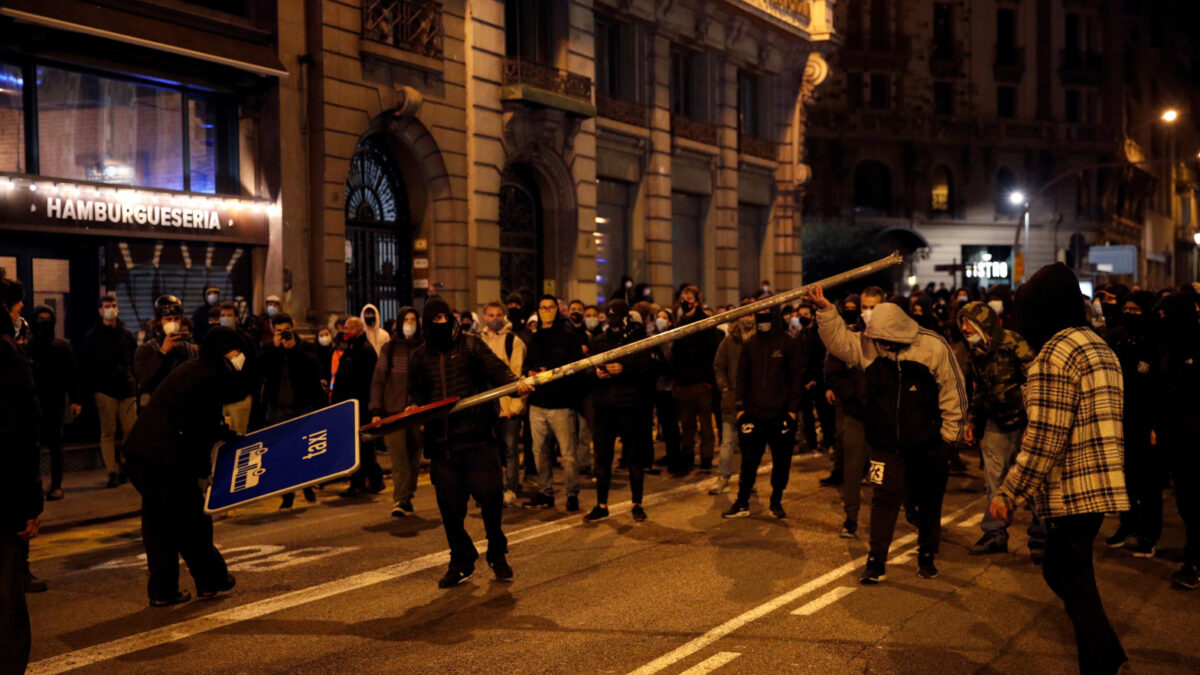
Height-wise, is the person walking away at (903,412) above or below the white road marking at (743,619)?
above

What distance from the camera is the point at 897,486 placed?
316 inches

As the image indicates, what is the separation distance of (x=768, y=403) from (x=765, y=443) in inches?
15.5

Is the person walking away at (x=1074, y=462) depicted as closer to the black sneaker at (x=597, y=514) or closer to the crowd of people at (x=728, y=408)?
the crowd of people at (x=728, y=408)

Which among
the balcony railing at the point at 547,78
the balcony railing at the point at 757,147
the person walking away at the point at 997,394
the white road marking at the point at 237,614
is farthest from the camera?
the balcony railing at the point at 757,147

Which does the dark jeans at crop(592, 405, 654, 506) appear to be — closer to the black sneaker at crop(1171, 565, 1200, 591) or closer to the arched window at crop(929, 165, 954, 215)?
the black sneaker at crop(1171, 565, 1200, 591)

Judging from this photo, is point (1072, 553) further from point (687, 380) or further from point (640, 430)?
point (687, 380)

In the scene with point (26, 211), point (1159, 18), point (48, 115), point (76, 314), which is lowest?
A: point (76, 314)

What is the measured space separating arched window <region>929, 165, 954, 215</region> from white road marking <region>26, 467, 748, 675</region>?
5005 centimetres

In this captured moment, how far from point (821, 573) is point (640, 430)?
287cm

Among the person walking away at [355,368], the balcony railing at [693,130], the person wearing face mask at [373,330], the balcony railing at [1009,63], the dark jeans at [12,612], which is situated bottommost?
the dark jeans at [12,612]

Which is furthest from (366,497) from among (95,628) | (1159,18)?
(1159,18)

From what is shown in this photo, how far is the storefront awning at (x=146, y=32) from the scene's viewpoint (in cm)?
1416

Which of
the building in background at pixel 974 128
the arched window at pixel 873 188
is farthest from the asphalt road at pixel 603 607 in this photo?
the arched window at pixel 873 188

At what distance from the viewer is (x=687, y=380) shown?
14164 millimetres
